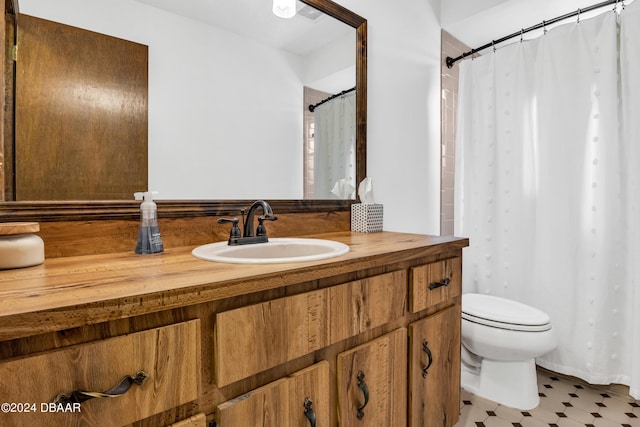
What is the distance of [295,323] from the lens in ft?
2.57

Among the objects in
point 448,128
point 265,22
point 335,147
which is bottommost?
point 335,147

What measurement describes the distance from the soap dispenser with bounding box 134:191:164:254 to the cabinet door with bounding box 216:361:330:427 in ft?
1.63

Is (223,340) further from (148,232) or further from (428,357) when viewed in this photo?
(428,357)

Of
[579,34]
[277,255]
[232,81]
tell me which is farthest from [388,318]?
[579,34]

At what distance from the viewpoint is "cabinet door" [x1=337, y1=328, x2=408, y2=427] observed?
913 mm

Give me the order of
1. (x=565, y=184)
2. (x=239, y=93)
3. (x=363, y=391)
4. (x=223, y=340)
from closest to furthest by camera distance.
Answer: (x=223, y=340) < (x=363, y=391) < (x=239, y=93) < (x=565, y=184)

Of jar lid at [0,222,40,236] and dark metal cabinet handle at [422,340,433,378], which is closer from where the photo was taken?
jar lid at [0,222,40,236]

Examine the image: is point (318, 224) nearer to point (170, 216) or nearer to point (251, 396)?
point (170, 216)

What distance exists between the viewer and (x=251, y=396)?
715 millimetres

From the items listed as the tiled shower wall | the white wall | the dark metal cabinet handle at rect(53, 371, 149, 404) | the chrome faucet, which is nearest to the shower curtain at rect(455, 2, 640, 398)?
the tiled shower wall

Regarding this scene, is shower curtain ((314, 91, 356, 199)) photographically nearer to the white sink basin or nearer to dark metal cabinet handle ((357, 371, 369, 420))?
the white sink basin

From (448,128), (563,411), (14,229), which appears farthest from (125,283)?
(448,128)

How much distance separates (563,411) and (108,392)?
2010mm

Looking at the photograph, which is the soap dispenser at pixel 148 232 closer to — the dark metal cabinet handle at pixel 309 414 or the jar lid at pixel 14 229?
the jar lid at pixel 14 229
